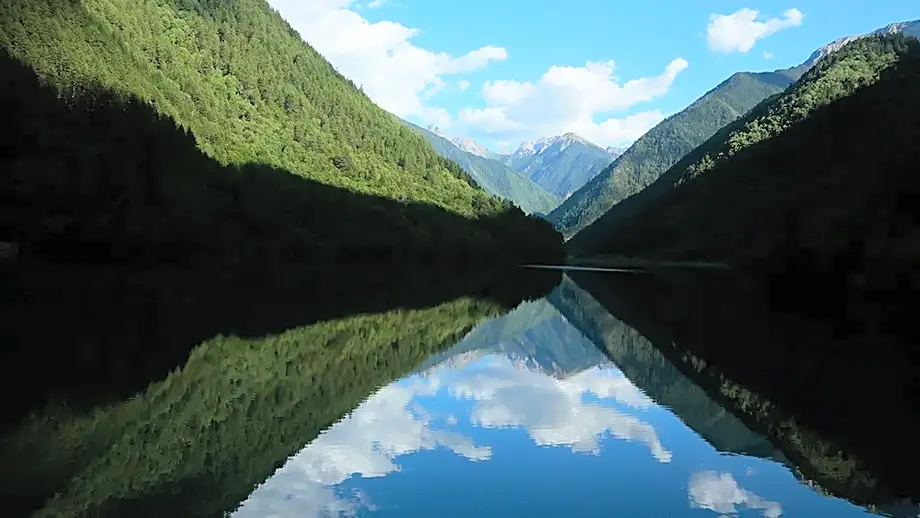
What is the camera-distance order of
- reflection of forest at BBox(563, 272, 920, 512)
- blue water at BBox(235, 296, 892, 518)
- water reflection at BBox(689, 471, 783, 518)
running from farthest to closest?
1. reflection of forest at BBox(563, 272, 920, 512)
2. water reflection at BBox(689, 471, 783, 518)
3. blue water at BBox(235, 296, 892, 518)

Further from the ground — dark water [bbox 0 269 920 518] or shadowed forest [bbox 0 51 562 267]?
shadowed forest [bbox 0 51 562 267]

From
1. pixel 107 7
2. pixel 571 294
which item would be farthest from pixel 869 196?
pixel 107 7

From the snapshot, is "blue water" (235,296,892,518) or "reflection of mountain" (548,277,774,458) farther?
"reflection of mountain" (548,277,774,458)

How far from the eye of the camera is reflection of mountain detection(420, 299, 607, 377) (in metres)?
35.9

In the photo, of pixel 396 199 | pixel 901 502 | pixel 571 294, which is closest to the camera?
pixel 901 502

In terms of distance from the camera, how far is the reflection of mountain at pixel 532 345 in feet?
118

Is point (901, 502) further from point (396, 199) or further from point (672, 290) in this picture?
point (396, 199)

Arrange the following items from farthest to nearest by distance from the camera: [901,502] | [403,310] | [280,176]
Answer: [280,176], [403,310], [901,502]

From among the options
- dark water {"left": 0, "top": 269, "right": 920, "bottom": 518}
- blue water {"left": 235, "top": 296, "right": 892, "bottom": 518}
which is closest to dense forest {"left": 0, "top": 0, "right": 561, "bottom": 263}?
dark water {"left": 0, "top": 269, "right": 920, "bottom": 518}

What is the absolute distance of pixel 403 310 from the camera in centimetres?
5359

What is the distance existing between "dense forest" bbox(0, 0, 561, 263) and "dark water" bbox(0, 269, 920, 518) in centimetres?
3528

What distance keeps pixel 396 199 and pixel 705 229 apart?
8055 cm

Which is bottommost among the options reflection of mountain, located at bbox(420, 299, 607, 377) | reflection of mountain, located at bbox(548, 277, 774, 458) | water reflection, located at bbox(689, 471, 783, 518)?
reflection of mountain, located at bbox(420, 299, 607, 377)

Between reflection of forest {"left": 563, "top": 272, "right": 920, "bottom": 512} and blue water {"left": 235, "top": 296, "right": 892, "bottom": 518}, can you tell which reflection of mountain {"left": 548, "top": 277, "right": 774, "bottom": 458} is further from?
blue water {"left": 235, "top": 296, "right": 892, "bottom": 518}
